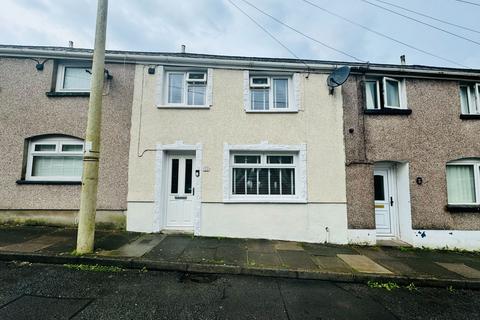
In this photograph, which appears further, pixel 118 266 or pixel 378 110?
pixel 378 110

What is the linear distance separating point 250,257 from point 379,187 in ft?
15.8

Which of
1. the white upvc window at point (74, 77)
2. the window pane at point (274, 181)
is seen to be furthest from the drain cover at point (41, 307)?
the white upvc window at point (74, 77)

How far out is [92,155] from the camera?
479 centimetres

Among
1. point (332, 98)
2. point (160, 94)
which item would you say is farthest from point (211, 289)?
point (332, 98)

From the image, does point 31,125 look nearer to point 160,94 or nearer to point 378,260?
point 160,94

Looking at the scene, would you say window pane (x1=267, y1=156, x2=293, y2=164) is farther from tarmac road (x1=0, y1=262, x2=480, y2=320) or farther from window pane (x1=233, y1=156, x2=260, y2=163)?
tarmac road (x1=0, y1=262, x2=480, y2=320)

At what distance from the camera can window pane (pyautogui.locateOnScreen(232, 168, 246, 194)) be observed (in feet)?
22.4

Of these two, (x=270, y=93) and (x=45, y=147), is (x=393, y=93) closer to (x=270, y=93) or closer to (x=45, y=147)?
(x=270, y=93)

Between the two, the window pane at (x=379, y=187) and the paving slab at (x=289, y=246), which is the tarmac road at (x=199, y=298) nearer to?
the paving slab at (x=289, y=246)

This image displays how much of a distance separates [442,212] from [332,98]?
178 inches

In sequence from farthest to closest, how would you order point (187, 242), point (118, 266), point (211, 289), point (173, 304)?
point (187, 242)
point (118, 266)
point (211, 289)
point (173, 304)

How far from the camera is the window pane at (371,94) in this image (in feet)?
23.2

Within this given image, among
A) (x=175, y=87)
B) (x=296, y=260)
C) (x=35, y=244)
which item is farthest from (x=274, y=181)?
(x=35, y=244)

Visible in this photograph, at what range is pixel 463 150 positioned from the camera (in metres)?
6.75
